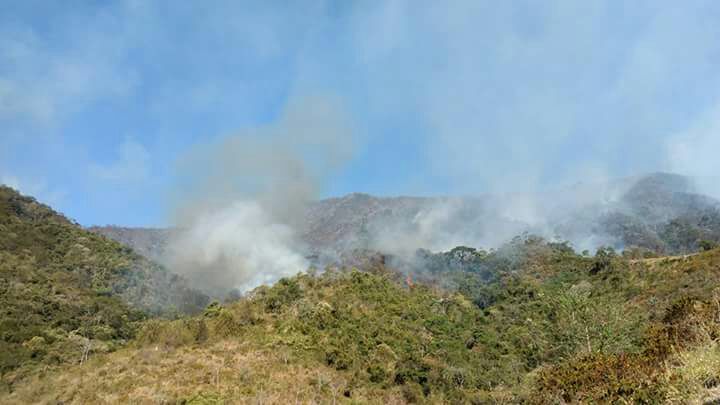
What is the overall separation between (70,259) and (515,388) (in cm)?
7417

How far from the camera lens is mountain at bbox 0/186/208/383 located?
52.9 metres

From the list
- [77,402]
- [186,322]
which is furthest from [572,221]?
[77,402]

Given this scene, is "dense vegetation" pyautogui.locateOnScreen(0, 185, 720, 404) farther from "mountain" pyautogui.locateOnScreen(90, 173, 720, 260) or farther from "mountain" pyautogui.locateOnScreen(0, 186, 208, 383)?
"mountain" pyautogui.locateOnScreen(90, 173, 720, 260)

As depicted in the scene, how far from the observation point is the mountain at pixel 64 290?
2082 inches

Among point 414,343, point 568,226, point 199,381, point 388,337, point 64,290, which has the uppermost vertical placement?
point 568,226

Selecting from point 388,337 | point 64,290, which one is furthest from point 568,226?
point 64,290

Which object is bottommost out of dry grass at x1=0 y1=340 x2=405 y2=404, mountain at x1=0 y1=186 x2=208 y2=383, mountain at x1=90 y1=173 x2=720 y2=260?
dry grass at x1=0 y1=340 x2=405 y2=404

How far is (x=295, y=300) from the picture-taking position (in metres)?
49.4

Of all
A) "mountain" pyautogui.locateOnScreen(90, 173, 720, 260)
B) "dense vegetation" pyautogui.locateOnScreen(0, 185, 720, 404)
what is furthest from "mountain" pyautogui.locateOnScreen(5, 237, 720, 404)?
"mountain" pyautogui.locateOnScreen(90, 173, 720, 260)

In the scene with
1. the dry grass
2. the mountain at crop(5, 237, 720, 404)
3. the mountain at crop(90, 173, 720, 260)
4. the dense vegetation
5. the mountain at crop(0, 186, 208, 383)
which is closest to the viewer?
the dense vegetation

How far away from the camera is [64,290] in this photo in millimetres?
70250

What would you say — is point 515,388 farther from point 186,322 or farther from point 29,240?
point 29,240

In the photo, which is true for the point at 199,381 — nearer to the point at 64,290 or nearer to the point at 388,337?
the point at 388,337

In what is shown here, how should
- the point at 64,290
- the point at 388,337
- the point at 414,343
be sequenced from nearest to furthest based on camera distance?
the point at 388,337
the point at 414,343
the point at 64,290
